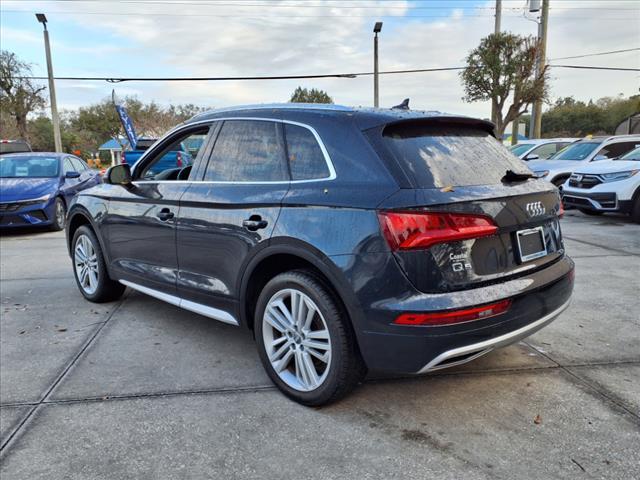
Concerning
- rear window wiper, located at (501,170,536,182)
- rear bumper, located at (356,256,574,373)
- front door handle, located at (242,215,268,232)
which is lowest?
rear bumper, located at (356,256,574,373)

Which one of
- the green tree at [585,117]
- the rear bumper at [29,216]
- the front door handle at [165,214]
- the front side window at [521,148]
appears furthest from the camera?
the green tree at [585,117]

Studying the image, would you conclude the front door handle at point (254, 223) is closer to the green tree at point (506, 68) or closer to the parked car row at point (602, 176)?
the parked car row at point (602, 176)

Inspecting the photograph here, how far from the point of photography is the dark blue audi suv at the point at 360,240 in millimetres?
2402

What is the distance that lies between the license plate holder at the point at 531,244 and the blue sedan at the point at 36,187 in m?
8.92

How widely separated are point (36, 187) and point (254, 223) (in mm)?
7987

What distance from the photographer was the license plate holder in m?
2.70

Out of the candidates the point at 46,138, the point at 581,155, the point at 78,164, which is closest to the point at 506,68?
the point at 581,155

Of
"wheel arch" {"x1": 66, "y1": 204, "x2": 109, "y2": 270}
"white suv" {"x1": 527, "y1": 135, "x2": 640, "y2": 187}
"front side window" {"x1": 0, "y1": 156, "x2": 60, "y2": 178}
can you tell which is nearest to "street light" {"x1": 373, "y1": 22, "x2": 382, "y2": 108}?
"white suv" {"x1": 527, "y1": 135, "x2": 640, "y2": 187}

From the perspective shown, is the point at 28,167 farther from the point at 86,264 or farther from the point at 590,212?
the point at 590,212

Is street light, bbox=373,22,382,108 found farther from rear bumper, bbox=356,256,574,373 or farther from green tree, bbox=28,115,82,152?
green tree, bbox=28,115,82,152

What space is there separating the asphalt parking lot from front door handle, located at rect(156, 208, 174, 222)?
990mm

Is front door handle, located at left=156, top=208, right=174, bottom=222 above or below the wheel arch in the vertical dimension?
above

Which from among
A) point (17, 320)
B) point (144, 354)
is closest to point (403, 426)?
point (144, 354)

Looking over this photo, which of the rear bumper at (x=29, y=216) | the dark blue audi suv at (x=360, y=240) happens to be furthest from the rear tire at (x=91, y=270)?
the rear bumper at (x=29, y=216)
